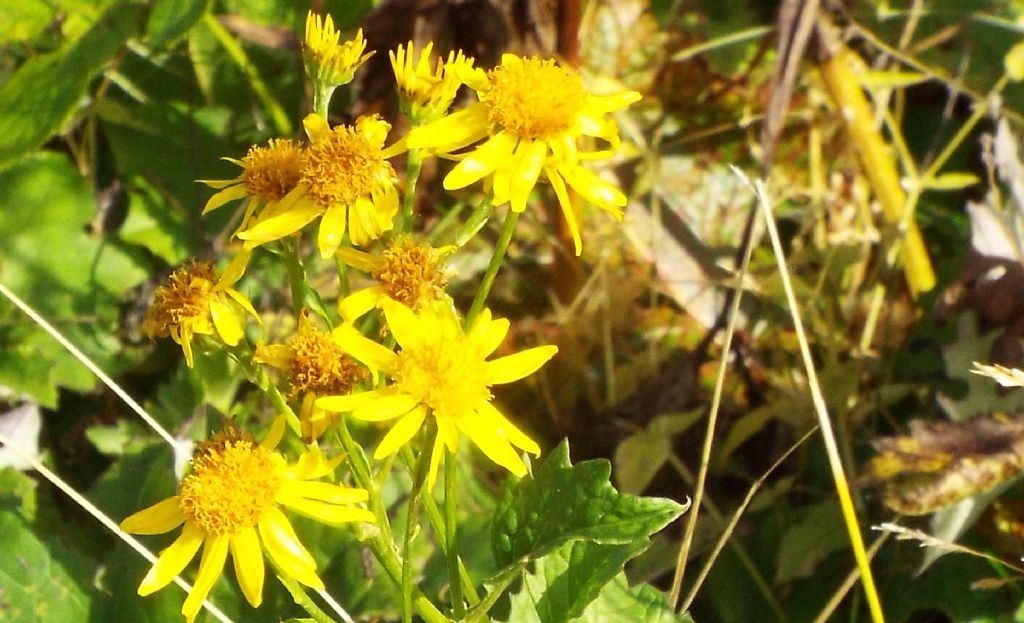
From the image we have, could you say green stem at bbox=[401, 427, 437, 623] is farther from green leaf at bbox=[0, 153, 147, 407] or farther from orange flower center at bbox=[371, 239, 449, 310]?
green leaf at bbox=[0, 153, 147, 407]

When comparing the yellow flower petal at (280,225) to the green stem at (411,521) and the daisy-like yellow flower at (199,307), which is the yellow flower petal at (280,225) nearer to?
the daisy-like yellow flower at (199,307)

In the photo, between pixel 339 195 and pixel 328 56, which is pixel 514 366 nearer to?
pixel 339 195

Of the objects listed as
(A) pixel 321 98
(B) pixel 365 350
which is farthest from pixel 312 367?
(A) pixel 321 98

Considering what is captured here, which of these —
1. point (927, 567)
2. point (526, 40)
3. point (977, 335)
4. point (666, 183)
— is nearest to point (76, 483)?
point (526, 40)

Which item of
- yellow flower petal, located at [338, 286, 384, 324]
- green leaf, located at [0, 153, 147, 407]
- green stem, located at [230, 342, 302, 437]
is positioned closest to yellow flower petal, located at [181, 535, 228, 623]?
green stem, located at [230, 342, 302, 437]

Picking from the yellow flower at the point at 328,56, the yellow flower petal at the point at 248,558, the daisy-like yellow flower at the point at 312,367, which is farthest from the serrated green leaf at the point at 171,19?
the yellow flower petal at the point at 248,558
